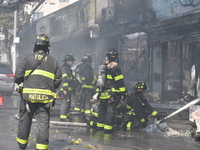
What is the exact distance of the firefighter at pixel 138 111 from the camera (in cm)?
946

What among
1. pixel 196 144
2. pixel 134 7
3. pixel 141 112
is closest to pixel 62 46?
pixel 134 7

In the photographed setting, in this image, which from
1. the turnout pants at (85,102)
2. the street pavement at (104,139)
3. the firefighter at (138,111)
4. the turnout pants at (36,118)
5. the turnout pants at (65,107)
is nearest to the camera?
the turnout pants at (36,118)

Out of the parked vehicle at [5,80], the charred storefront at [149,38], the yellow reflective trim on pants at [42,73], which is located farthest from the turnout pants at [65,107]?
the parked vehicle at [5,80]

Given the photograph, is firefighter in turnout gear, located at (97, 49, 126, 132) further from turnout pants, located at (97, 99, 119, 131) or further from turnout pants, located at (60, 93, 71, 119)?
turnout pants, located at (60, 93, 71, 119)

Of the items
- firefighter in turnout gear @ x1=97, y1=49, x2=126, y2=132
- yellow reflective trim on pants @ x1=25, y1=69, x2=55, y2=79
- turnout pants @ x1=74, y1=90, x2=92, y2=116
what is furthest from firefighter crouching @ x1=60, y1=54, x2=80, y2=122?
yellow reflective trim on pants @ x1=25, y1=69, x2=55, y2=79

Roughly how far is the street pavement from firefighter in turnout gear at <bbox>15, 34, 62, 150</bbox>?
661 mm

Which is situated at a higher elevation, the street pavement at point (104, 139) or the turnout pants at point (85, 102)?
the turnout pants at point (85, 102)

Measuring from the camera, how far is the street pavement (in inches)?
282

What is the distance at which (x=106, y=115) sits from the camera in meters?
9.22

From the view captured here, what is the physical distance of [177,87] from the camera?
17.8m

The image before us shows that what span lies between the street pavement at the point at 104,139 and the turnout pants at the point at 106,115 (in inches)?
8.0

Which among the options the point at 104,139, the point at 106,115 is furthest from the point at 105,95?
the point at 104,139

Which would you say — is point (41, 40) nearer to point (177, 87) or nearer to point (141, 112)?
point (141, 112)

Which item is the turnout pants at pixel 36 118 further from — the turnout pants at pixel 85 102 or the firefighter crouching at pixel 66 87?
the turnout pants at pixel 85 102
